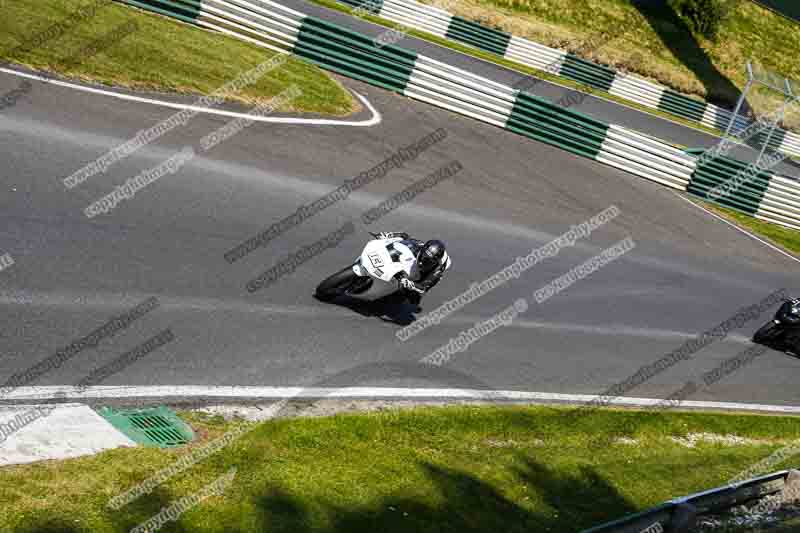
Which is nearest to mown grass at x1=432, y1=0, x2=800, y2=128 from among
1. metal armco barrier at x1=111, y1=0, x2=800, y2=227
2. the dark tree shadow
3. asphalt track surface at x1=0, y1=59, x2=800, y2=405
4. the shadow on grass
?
the dark tree shadow

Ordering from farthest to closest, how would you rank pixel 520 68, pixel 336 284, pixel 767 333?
pixel 520 68, pixel 767 333, pixel 336 284

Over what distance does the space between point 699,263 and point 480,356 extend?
10409 mm

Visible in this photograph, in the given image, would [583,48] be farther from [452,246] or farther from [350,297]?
[350,297]

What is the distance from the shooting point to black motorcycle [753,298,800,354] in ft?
55.8

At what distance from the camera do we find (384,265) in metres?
11.5

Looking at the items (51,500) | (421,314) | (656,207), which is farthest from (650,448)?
(656,207)

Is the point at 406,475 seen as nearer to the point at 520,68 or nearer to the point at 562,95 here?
the point at 562,95

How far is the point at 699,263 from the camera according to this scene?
21.2 m

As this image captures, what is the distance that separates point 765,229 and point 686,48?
22.5 m

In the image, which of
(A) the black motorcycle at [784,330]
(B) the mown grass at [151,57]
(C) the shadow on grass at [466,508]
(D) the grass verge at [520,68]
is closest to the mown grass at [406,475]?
(C) the shadow on grass at [466,508]

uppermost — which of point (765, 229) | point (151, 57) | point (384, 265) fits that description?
point (384, 265)

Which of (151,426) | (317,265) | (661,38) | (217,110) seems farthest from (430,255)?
(661,38)

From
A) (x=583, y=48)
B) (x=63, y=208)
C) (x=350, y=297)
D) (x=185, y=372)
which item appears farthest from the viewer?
(x=583, y=48)

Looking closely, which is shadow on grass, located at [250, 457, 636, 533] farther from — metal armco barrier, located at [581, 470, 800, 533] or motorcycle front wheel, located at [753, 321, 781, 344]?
motorcycle front wheel, located at [753, 321, 781, 344]
